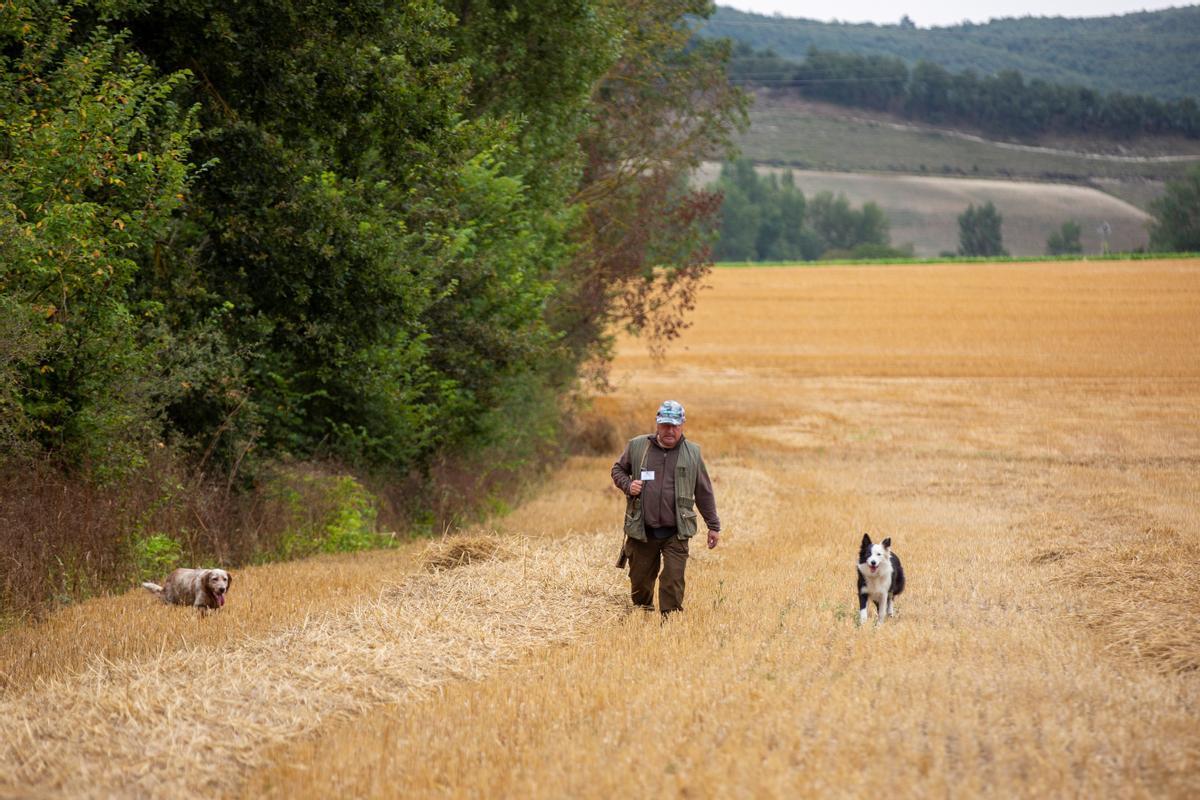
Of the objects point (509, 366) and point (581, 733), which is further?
point (509, 366)

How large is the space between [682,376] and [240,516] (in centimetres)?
3275

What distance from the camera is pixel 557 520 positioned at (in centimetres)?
2050

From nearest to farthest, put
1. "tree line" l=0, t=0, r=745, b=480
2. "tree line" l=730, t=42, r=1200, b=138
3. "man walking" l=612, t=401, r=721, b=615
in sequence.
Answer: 1. "man walking" l=612, t=401, r=721, b=615
2. "tree line" l=0, t=0, r=745, b=480
3. "tree line" l=730, t=42, r=1200, b=138

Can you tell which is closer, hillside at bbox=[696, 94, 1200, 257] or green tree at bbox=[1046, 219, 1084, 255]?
green tree at bbox=[1046, 219, 1084, 255]

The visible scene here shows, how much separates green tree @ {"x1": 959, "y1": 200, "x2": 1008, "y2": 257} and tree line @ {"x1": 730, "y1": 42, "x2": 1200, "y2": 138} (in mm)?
36716

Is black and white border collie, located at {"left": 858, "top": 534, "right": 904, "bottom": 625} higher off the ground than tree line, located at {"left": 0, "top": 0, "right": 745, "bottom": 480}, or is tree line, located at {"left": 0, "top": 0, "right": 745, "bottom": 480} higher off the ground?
tree line, located at {"left": 0, "top": 0, "right": 745, "bottom": 480}

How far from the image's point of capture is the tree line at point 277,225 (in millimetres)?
12680

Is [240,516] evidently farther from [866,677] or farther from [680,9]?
[680,9]

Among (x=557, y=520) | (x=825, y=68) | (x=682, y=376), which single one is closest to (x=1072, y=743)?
(x=557, y=520)

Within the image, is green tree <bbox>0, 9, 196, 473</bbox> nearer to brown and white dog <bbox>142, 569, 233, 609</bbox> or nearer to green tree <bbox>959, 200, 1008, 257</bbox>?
brown and white dog <bbox>142, 569, 233, 609</bbox>

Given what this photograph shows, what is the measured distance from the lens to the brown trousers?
37.7 ft

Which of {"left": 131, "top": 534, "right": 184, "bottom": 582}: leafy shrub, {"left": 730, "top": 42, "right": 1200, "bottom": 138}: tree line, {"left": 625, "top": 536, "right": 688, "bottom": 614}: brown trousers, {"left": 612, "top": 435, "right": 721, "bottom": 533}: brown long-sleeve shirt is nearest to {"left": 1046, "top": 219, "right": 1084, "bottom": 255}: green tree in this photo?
{"left": 730, "top": 42, "right": 1200, "bottom": 138}: tree line

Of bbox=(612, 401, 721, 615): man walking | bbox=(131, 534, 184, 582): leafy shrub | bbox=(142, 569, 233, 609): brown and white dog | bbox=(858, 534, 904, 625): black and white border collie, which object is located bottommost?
bbox=(131, 534, 184, 582): leafy shrub

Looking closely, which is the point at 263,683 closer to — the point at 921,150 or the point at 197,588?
the point at 197,588
